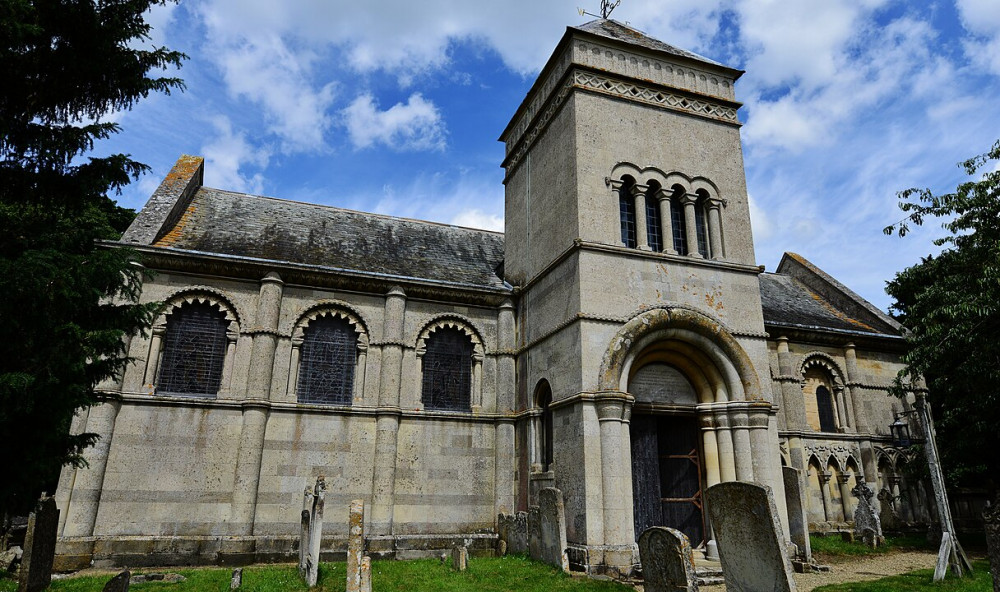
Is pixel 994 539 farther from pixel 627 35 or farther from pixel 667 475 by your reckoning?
pixel 627 35

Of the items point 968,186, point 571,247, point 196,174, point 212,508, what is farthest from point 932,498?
point 196,174

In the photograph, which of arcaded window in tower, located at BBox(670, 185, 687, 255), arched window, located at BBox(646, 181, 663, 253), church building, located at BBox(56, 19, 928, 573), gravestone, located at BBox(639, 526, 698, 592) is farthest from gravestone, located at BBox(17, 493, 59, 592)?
arcaded window in tower, located at BBox(670, 185, 687, 255)

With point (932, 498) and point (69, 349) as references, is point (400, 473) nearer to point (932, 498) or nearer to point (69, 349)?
point (69, 349)

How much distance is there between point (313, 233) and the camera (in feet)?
62.5

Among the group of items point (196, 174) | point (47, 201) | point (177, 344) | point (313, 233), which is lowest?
point (177, 344)

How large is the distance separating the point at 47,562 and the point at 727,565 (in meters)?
10.8

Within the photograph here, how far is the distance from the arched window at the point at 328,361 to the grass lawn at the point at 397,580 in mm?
4320

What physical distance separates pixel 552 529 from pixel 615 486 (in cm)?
162

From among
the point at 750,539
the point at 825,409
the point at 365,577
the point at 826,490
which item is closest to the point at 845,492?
the point at 826,490

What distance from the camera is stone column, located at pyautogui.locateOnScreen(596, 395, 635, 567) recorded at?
12656mm

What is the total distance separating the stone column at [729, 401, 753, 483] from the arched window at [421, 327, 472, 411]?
698cm

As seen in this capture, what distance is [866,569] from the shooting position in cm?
1351

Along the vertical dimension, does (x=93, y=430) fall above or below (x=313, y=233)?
below

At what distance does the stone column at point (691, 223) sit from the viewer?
1591 centimetres
